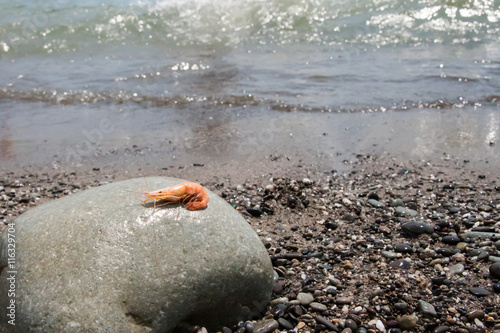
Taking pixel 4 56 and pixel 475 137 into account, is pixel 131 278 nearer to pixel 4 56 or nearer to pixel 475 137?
pixel 475 137

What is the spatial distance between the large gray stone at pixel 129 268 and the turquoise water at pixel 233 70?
342 centimetres

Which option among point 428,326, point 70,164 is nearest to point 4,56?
point 70,164

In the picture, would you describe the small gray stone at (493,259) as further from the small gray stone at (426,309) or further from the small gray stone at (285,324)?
the small gray stone at (285,324)

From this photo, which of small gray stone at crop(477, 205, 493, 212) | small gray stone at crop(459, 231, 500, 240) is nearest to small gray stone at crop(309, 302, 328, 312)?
small gray stone at crop(459, 231, 500, 240)

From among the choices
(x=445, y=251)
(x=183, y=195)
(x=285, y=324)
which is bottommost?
(x=285, y=324)

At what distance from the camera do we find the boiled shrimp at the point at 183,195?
3.23 meters

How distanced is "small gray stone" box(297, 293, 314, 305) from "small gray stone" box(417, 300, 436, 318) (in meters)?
0.78

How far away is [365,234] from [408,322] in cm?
136

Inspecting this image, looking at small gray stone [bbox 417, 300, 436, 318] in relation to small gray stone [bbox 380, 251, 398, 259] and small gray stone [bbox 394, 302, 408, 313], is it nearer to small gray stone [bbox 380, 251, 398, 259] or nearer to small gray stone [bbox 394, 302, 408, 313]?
small gray stone [bbox 394, 302, 408, 313]

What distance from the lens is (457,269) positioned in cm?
364

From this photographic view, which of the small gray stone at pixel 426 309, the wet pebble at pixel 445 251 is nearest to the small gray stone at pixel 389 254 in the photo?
the wet pebble at pixel 445 251

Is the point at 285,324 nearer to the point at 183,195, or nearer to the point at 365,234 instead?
the point at 183,195

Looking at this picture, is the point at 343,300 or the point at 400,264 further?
the point at 400,264

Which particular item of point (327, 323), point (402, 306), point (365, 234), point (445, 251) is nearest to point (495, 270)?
point (445, 251)
